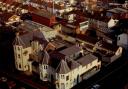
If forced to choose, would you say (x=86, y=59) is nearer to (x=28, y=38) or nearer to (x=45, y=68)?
(x=45, y=68)

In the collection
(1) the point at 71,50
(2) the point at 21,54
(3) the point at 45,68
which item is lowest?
(3) the point at 45,68

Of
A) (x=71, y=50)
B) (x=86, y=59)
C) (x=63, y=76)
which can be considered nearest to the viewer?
(x=63, y=76)

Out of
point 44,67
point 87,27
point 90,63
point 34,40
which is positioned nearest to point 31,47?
point 34,40

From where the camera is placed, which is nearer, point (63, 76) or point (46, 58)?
point (63, 76)

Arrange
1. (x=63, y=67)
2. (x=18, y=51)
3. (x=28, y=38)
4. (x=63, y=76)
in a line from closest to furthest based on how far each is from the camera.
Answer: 1. (x=63, y=67)
2. (x=63, y=76)
3. (x=18, y=51)
4. (x=28, y=38)

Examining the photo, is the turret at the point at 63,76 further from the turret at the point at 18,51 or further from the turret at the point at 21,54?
the turret at the point at 18,51

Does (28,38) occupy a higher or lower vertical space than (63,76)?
higher

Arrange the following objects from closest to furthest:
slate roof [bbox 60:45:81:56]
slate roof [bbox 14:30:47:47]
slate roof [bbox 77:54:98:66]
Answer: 1. slate roof [bbox 77:54:98:66]
2. slate roof [bbox 60:45:81:56]
3. slate roof [bbox 14:30:47:47]

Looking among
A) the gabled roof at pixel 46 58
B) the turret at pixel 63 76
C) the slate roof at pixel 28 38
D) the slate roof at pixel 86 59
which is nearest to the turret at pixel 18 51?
the slate roof at pixel 28 38

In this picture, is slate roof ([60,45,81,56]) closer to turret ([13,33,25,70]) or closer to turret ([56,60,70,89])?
turret ([56,60,70,89])

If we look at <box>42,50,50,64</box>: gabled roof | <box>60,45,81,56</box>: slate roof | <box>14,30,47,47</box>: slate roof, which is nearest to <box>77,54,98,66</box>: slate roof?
<box>60,45,81,56</box>: slate roof

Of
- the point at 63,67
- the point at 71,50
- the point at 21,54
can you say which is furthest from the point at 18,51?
the point at 63,67
